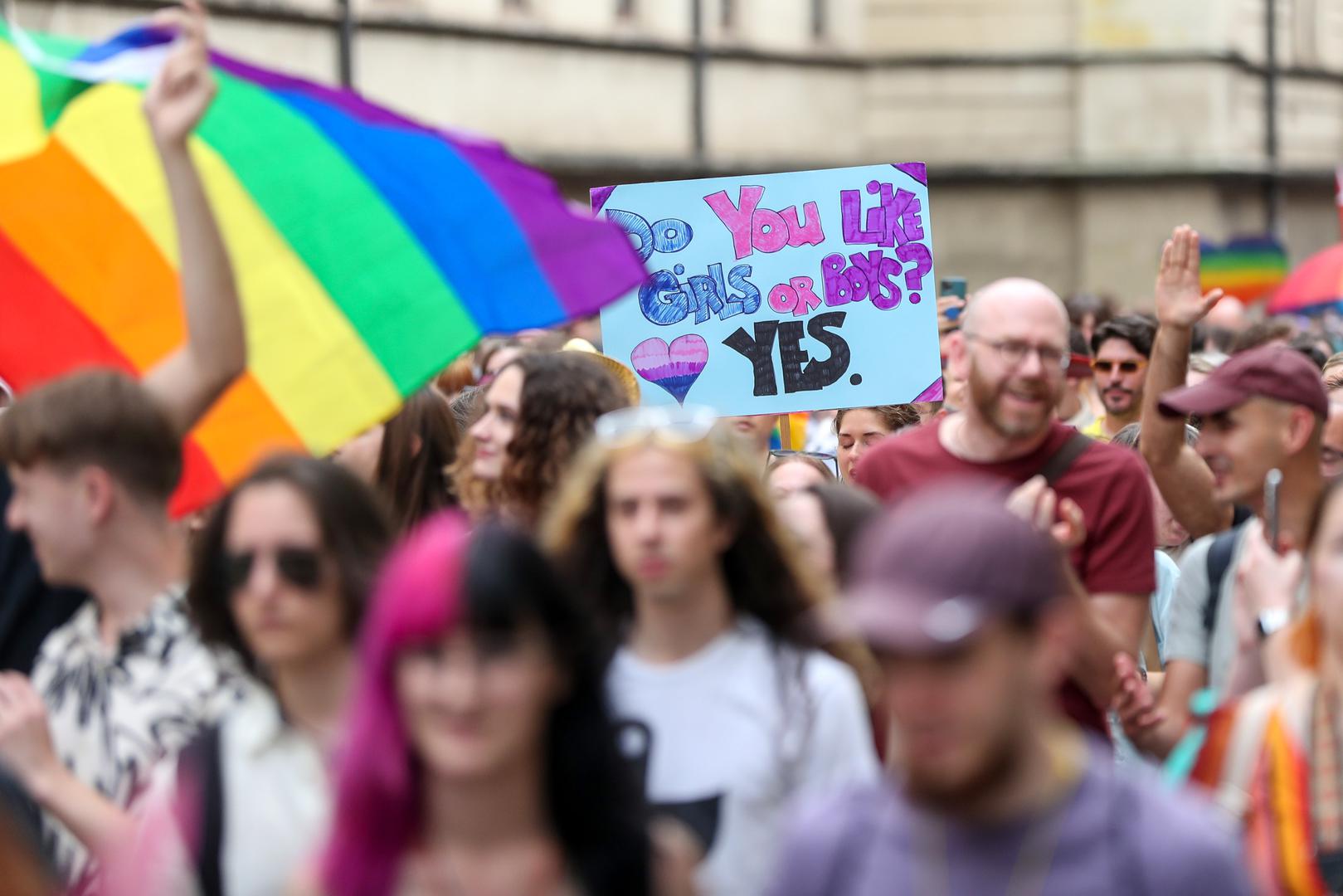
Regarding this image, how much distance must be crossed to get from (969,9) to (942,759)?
27.0m

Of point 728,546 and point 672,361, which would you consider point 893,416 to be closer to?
point 672,361

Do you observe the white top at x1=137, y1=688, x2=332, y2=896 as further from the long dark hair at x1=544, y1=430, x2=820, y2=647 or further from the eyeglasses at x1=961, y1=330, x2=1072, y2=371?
the eyeglasses at x1=961, y1=330, x2=1072, y2=371

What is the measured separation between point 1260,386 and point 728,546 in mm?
1769

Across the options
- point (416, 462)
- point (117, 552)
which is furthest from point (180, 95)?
point (416, 462)

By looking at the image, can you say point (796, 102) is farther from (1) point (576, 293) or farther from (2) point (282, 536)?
(2) point (282, 536)

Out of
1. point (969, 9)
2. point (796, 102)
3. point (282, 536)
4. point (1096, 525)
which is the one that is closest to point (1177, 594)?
point (1096, 525)

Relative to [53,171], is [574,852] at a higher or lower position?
lower

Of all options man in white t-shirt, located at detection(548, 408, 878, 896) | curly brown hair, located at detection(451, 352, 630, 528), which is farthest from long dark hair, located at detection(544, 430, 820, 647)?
curly brown hair, located at detection(451, 352, 630, 528)

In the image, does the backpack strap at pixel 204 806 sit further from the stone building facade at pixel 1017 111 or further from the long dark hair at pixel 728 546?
the stone building facade at pixel 1017 111

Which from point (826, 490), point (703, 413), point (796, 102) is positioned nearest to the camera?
point (703, 413)

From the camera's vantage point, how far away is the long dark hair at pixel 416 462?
646 cm

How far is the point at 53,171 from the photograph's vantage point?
231 inches

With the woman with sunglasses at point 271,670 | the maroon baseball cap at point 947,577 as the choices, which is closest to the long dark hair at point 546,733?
the woman with sunglasses at point 271,670

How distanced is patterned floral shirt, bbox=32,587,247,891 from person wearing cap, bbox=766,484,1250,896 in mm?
1568
